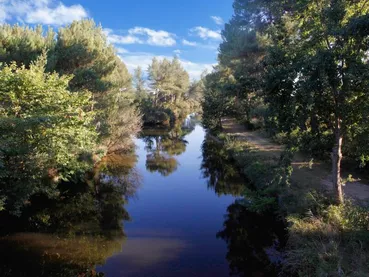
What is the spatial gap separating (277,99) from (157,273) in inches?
358

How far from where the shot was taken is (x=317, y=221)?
11.8m

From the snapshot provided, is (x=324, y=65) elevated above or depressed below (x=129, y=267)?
above

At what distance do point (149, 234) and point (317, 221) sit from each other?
833 centimetres

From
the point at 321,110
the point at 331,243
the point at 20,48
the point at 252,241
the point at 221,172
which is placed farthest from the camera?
the point at 221,172

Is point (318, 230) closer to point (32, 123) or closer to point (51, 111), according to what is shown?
point (32, 123)

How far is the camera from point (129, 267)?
11.8m

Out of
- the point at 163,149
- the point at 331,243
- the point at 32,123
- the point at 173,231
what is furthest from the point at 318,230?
the point at 163,149

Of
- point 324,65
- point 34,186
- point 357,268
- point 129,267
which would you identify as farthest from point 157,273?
point 324,65

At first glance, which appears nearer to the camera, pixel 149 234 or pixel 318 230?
pixel 318 230

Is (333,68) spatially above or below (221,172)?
above

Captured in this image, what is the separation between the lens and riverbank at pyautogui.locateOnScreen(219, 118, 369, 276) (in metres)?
9.67

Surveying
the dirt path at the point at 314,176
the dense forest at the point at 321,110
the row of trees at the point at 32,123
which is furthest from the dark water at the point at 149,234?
the dirt path at the point at 314,176

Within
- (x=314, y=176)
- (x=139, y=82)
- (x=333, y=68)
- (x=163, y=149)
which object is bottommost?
(x=163, y=149)

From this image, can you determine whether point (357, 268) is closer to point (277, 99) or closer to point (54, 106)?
point (277, 99)
